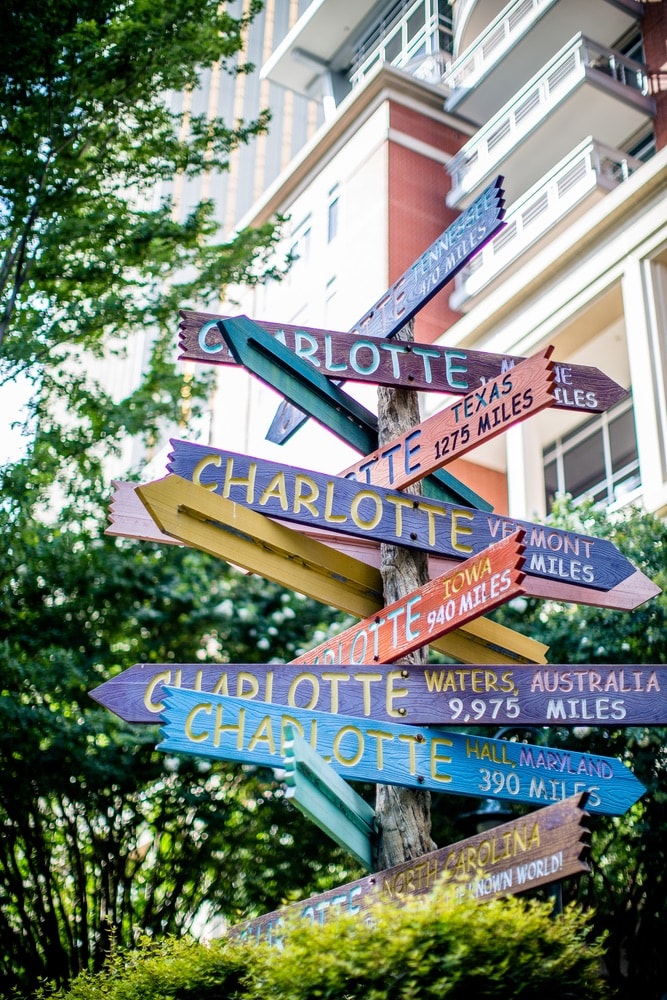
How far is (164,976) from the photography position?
17.1ft

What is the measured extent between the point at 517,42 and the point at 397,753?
21155 millimetres

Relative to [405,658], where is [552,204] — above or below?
above

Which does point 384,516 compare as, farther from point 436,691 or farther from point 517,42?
point 517,42

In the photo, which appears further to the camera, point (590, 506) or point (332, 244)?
point (332, 244)

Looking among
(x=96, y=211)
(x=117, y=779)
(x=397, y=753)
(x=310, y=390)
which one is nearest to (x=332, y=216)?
(x=96, y=211)

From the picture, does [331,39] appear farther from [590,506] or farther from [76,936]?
[76,936]

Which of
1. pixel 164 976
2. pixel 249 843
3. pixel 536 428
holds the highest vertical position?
pixel 536 428

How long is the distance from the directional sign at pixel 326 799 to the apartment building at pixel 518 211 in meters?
10.9

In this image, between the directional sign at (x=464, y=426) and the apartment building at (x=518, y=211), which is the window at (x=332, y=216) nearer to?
the apartment building at (x=518, y=211)

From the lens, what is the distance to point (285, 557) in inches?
221

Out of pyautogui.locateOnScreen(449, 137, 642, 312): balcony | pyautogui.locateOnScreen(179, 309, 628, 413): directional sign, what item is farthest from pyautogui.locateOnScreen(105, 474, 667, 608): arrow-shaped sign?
pyautogui.locateOnScreen(449, 137, 642, 312): balcony

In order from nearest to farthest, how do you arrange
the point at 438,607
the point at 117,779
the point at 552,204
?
1. the point at 438,607
2. the point at 117,779
3. the point at 552,204

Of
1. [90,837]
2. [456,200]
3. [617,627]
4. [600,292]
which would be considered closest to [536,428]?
[600,292]

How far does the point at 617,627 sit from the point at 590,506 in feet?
6.78
